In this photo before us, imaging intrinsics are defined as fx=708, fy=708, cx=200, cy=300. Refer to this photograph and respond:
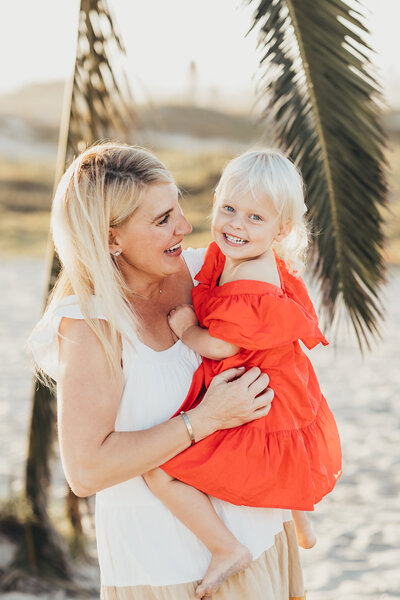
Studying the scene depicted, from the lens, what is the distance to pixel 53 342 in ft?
5.93

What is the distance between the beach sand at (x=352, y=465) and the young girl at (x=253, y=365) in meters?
0.88

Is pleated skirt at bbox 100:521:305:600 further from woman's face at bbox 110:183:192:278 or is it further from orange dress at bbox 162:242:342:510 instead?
woman's face at bbox 110:183:192:278

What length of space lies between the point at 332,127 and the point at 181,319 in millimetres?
1031

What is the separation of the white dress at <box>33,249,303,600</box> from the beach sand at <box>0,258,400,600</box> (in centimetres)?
113

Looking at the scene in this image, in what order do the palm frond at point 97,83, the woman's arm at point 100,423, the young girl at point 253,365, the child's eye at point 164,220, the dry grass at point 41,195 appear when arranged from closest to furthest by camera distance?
the woman's arm at point 100,423 → the young girl at point 253,365 → the child's eye at point 164,220 → the palm frond at point 97,83 → the dry grass at point 41,195

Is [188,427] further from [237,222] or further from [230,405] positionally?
[237,222]

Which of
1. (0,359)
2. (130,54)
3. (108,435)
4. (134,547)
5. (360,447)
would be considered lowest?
(0,359)

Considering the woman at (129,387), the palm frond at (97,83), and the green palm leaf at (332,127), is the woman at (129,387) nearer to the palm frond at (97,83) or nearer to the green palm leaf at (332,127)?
the green palm leaf at (332,127)

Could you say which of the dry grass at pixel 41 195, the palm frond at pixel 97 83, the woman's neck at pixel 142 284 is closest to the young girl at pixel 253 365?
the woman's neck at pixel 142 284

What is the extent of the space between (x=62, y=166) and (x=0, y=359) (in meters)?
6.20

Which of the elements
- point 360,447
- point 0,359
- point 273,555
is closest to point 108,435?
point 273,555

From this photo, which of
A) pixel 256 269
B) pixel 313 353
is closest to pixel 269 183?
pixel 256 269

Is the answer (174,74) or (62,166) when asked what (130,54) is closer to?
(62,166)

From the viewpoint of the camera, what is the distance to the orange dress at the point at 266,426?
179 centimetres
